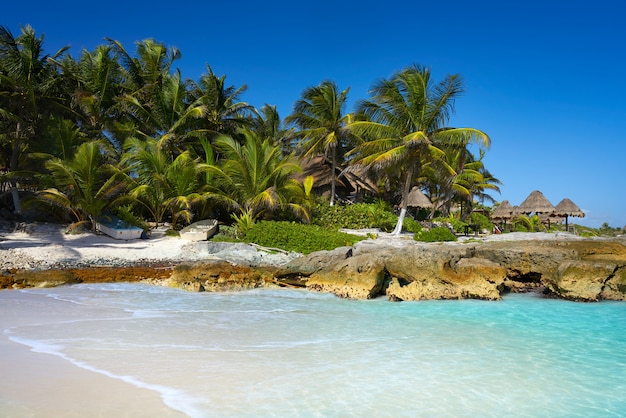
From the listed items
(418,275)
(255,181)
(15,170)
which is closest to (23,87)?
(15,170)

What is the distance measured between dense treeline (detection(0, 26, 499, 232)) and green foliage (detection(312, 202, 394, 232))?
2.98 feet

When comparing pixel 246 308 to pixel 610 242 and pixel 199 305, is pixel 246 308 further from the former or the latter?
pixel 610 242

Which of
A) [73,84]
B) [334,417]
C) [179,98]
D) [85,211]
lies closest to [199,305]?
[334,417]

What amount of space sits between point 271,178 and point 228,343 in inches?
534

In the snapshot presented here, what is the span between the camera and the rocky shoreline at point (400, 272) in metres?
10.0

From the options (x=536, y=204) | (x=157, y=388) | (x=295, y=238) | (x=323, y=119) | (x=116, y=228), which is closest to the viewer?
(x=157, y=388)

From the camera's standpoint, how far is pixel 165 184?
1825cm

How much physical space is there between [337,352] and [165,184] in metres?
14.4

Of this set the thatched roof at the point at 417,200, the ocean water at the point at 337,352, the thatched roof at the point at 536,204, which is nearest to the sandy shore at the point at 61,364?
the ocean water at the point at 337,352

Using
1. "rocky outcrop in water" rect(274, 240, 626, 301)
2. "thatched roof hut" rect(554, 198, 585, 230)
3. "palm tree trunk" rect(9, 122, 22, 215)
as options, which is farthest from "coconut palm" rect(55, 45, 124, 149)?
"thatched roof hut" rect(554, 198, 585, 230)

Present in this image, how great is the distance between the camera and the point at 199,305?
8.51 m

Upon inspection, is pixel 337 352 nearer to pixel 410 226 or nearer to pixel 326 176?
pixel 410 226

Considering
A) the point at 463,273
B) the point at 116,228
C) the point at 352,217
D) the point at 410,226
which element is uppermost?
the point at 352,217

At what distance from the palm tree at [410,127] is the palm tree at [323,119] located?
4.62 meters
